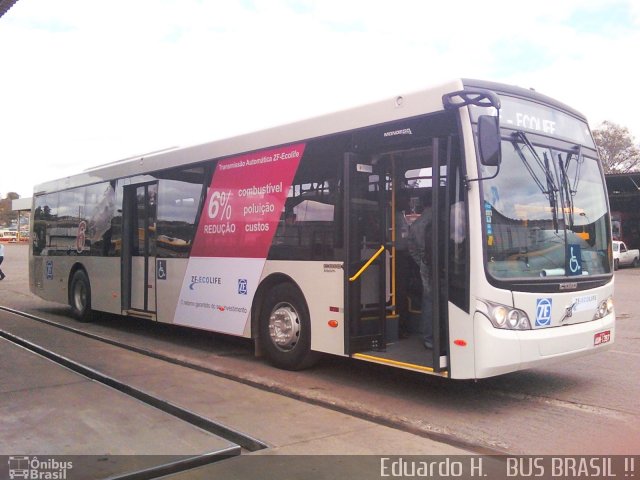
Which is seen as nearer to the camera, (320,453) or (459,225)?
(320,453)

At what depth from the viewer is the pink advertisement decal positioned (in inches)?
298

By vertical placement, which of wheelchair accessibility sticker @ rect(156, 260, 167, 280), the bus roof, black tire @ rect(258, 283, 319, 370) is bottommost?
black tire @ rect(258, 283, 319, 370)

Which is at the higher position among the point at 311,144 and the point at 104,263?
the point at 311,144

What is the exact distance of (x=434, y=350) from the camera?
5590 millimetres

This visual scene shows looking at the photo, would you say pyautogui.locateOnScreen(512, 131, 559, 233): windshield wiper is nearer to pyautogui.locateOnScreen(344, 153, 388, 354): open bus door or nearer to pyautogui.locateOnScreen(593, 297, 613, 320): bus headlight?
pyautogui.locateOnScreen(593, 297, 613, 320): bus headlight

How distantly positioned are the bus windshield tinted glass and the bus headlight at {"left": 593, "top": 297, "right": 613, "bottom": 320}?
1.10 ft

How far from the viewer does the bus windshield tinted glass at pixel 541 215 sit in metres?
5.56

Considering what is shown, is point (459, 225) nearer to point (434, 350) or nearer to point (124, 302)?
point (434, 350)

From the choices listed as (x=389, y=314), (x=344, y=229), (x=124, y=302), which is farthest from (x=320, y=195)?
(x=124, y=302)

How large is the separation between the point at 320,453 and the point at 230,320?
3860 millimetres

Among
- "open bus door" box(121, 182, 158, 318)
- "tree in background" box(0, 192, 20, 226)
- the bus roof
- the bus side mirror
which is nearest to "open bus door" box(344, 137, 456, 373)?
the bus roof

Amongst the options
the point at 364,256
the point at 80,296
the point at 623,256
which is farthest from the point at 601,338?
the point at 623,256

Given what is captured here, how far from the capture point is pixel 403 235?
6.88m

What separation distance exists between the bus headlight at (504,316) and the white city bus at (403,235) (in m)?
0.01
